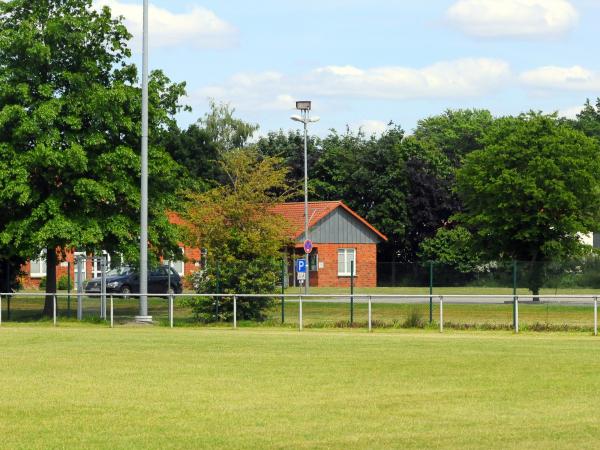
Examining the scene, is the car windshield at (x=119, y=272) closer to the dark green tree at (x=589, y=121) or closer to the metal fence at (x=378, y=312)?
the metal fence at (x=378, y=312)

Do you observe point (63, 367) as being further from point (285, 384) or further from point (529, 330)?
point (529, 330)

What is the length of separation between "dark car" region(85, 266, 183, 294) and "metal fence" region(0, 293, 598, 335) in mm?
13852

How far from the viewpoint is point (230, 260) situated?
38938 mm

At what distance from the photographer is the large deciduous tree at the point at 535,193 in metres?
52.8

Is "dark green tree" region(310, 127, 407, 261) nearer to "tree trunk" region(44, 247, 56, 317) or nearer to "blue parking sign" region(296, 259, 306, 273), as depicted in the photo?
"blue parking sign" region(296, 259, 306, 273)

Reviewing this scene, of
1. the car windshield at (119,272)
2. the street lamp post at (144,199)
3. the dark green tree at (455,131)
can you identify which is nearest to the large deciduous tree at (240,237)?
the street lamp post at (144,199)

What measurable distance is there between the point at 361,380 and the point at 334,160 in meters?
69.4

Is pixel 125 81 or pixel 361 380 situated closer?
pixel 361 380

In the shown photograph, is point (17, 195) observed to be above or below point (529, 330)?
above

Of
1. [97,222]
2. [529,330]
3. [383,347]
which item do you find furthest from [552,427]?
[97,222]

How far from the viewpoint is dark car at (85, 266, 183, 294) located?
174 feet

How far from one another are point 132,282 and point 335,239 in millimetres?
22422

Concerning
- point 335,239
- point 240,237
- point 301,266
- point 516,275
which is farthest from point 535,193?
point 335,239

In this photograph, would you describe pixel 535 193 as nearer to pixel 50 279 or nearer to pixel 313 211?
pixel 50 279
